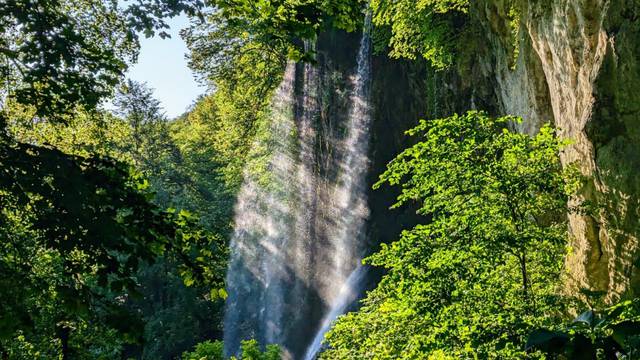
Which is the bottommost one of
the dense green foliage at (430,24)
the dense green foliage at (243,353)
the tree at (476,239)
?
the dense green foliage at (243,353)

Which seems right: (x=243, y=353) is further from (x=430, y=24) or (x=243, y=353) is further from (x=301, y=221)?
(x=301, y=221)

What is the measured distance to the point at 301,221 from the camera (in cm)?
2384

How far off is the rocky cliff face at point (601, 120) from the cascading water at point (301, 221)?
39.0 feet

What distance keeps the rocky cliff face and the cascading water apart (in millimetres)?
11885

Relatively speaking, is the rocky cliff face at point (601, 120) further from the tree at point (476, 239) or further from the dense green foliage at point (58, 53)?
the dense green foliage at point (58, 53)

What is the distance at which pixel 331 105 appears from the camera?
2127 cm

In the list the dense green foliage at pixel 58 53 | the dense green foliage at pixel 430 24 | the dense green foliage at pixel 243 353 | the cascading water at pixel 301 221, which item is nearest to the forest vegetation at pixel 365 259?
the dense green foliage at pixel 58 53

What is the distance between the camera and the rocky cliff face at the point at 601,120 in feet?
18.4

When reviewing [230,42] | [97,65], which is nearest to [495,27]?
[97,65]

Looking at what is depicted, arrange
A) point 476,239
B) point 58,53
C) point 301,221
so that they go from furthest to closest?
point 301,221 < point 476,239 < point 58,53

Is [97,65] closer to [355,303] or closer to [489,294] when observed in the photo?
[489,294]

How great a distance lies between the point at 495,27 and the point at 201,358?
→ 10815 millimetres

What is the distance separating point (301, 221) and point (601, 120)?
1843cm

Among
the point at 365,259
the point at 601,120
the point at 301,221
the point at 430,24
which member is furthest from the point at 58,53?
the point at 301,221
